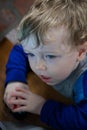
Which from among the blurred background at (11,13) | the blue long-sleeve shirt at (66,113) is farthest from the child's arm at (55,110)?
the blurred background at (11,13)

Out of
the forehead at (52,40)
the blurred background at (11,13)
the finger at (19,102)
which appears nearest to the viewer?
the forehead at (52,40)

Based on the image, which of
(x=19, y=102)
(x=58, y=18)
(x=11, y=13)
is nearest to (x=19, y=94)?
(x=19, y=102)

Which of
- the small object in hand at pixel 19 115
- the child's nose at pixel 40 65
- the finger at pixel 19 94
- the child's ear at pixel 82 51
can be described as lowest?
the small object in hand at pixel 19 115

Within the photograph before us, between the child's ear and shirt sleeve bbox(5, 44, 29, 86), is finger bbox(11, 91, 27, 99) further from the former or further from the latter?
the child's ear

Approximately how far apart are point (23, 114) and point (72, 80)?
0.54 ft

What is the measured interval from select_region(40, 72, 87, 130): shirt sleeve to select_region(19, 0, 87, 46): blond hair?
14cm

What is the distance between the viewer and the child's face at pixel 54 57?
695 mm

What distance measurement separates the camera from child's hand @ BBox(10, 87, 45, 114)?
31.9 inches

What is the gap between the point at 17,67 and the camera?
882 millimetres

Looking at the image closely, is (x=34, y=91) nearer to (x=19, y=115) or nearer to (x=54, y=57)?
(x=19, y=115)

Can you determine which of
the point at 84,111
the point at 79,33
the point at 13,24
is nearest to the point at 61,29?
the point at 79,33

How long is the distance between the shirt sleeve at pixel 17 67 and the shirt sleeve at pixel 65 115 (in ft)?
0.38

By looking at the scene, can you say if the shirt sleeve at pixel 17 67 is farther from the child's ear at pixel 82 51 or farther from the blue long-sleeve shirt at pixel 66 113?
the child's ear at pixel 82 51

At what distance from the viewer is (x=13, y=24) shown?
3.63 feet
